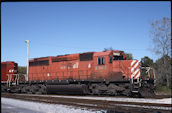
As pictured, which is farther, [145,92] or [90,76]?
[90,76]

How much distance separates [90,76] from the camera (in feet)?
56.9

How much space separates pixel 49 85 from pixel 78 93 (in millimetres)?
3556

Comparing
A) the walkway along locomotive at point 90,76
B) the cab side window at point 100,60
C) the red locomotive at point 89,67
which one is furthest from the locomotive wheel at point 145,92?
the cab side window at point 100,60

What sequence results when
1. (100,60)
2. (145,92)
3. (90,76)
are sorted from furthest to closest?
(90,76)
(100,60)
(145,92)

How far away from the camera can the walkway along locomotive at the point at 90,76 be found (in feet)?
50.3

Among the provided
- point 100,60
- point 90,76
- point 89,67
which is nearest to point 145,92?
point 100,60

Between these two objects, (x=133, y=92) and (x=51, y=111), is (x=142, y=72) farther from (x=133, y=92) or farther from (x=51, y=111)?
(x=51, y=111)

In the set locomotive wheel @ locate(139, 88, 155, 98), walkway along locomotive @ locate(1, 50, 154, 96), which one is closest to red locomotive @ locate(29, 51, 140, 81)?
walkway along locomotive @ locate(1, 50, 154, 96)

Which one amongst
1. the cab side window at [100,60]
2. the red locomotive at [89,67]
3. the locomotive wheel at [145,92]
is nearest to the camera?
the locomotive wheel at [145,92]

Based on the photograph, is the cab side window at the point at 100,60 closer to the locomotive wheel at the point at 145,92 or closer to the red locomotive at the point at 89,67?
the red locomotive at the point at 89,67

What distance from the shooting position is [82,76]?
705 inches

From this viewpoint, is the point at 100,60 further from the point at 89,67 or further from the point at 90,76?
the point at 90,76

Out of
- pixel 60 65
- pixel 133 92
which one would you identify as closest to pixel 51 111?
pixel 133 92

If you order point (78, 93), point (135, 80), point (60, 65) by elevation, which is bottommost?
point (78, 93)
